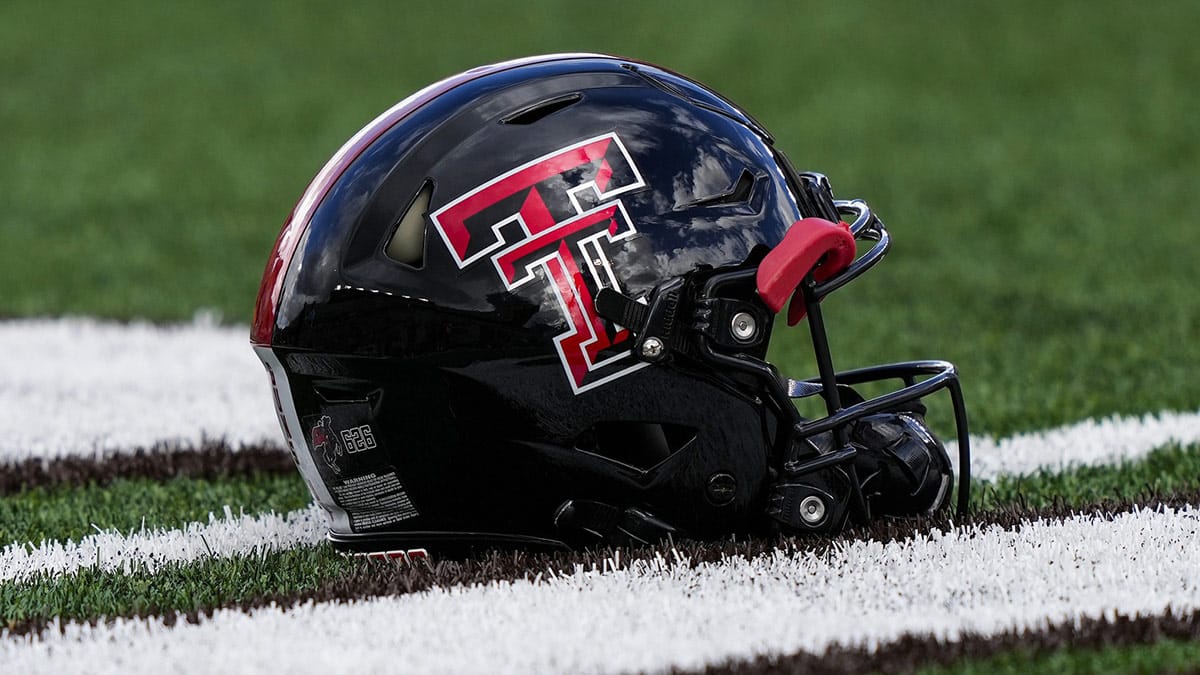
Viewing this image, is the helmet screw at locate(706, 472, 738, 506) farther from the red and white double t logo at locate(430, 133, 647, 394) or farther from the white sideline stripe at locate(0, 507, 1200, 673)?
the red and white double t logo at locate(430, 133, 647, 394)

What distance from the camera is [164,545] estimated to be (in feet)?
12.0

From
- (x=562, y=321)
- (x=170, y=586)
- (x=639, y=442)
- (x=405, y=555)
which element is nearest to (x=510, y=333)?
(x=562, y=321)

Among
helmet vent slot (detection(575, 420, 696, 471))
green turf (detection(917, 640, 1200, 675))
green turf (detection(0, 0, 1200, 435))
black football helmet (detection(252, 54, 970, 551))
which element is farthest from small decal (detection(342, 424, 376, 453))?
green turf (detection(0, 0, 1200, 435))

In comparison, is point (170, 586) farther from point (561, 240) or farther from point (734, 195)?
point (734, 195)

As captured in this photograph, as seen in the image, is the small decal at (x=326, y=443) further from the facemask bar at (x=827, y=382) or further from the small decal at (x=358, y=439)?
the facemask bar at (x=827, y=382)

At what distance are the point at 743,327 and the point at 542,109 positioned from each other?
2.00ft

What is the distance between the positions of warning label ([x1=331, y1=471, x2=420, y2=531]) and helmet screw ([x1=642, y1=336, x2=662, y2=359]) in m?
0.58

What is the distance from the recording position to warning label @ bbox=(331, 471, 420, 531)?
10.5ft

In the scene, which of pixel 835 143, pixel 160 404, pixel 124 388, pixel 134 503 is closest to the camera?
pixel 134 503

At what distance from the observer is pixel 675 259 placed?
309 centimetres

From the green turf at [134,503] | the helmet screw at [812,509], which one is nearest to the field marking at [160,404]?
the green turf at [134,503]

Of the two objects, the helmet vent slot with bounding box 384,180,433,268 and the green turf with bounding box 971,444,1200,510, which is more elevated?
the helmet vent slot with bounding box 384,180,433,268

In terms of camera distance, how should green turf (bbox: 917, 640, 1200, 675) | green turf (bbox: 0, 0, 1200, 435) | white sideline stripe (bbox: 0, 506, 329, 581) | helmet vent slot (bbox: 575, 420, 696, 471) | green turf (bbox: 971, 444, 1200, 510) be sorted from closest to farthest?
1. green turf (bbox: 917, 640, 1200, 675)
2. helmet vent slot (bbox: 575, 420, 696, 471)
3. white sideline stripe (bbox: 0, 506, 329, 581)
4. green turf (bbox: 971, 444, 1200, 510)
5. green turf (bbox: 0, 0, 1200, 435)

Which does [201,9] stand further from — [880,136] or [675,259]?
[675,259]
